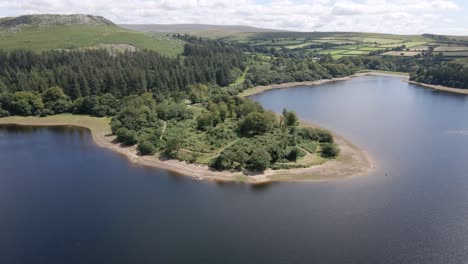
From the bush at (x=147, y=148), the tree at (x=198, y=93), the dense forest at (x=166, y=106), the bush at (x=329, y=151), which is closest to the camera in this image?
the bush at (x=329, y=151)

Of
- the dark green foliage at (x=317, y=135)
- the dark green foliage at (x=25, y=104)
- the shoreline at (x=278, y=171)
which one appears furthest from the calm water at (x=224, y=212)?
the dark green foliage at (x=25, y=104)

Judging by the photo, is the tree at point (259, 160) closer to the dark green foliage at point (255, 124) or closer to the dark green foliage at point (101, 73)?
the dark green foliage at point (255, 124)

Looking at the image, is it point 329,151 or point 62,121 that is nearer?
point 329,151

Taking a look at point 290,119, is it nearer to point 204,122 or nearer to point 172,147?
point 204,122

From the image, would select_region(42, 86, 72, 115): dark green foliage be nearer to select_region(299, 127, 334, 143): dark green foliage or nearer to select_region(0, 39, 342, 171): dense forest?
select_region(0, 39, 342, 171): dense forest

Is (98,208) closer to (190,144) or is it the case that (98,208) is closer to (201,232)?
(201,232)

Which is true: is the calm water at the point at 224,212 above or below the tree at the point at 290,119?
below

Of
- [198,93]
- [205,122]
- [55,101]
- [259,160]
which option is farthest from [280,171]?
[55,101]
